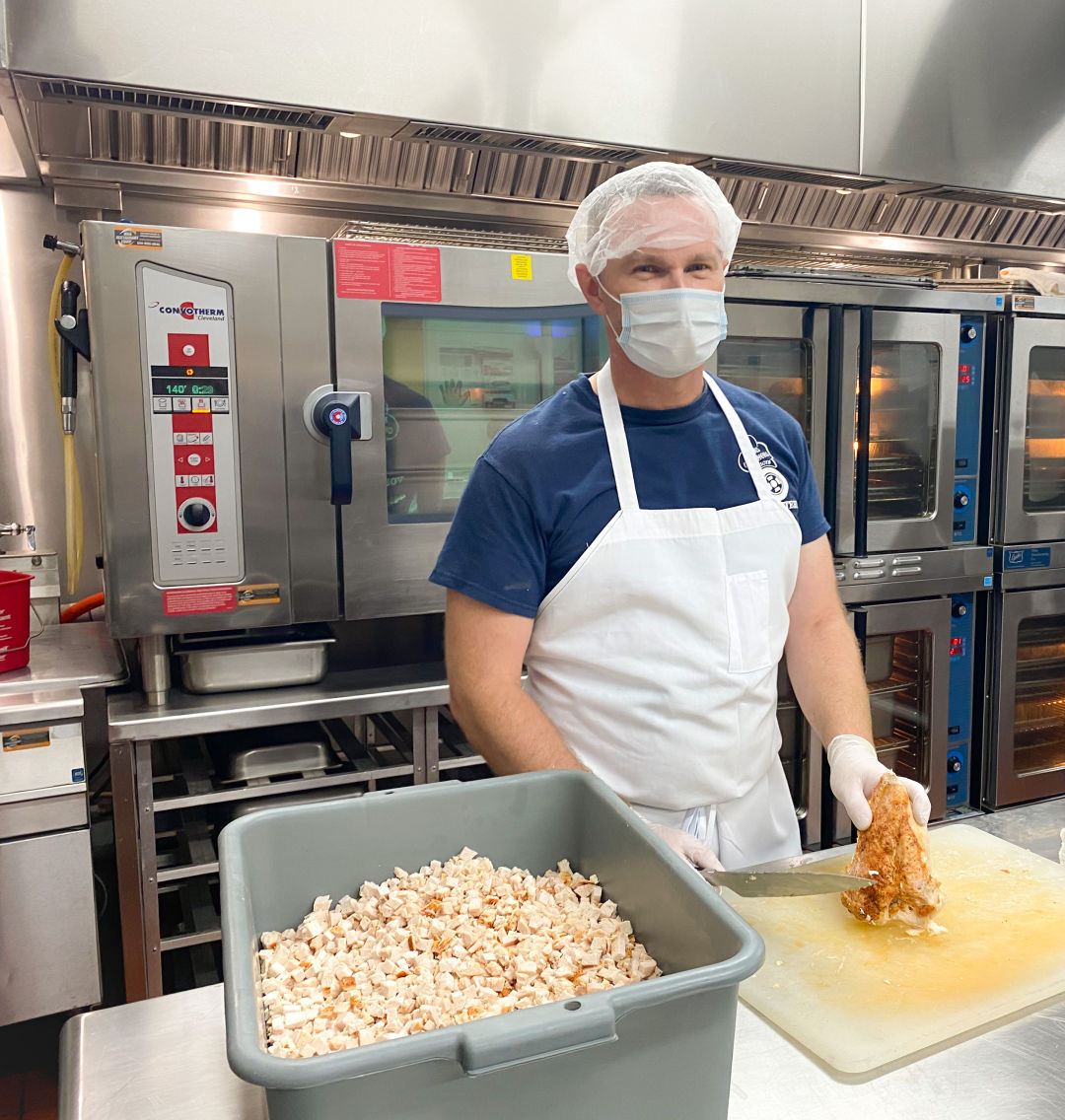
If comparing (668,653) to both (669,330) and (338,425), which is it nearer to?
(669,330)

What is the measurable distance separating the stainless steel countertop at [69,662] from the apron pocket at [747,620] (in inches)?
56.3

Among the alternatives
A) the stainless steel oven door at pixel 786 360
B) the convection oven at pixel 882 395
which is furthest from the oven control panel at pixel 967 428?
the stainless steel oven door at pixel 786 360

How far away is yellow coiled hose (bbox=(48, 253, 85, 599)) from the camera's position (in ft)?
8.19

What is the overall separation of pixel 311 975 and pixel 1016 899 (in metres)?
0.90

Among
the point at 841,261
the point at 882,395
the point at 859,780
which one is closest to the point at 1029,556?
the point at 882,395

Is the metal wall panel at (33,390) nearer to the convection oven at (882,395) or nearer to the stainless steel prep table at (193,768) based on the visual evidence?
the stainless steel prep table at (193,768)

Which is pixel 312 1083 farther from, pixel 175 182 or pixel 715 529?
pixel 175 182

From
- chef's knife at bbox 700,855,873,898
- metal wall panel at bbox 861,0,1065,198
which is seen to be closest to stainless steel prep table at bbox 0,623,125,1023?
chef's knife at bbox 700,855,873,898

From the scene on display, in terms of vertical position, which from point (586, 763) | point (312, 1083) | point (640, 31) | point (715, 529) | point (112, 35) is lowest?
point (586, 763)

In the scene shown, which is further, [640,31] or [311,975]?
[640,31]

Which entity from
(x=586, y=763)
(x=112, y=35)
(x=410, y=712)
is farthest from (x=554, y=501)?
(x=112, y=35)

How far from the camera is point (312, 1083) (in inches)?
22.1

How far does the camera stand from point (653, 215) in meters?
1.48

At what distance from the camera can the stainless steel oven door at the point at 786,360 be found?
9.77 ft
